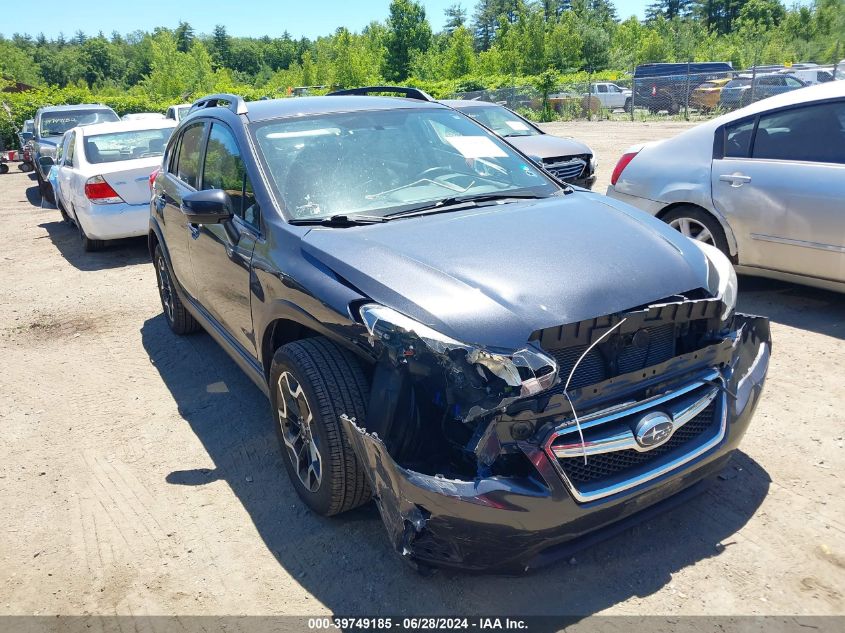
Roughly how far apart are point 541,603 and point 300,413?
51.6 inches

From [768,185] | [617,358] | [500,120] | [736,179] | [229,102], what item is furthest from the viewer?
[500,120]

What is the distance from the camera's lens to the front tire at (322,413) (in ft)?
9.39

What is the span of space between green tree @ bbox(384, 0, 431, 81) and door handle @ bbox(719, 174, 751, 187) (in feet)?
167

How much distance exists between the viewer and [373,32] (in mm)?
72062

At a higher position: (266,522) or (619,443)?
(619,443)

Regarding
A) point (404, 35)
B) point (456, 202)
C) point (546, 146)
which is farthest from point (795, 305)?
point (404, 35)

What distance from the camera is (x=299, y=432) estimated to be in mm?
3295

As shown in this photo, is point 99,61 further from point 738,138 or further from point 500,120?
point 738,138

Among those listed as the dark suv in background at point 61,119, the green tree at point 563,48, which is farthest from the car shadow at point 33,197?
the green tree at point 563,48

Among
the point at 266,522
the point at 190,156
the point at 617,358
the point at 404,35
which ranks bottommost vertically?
the point at 266,522

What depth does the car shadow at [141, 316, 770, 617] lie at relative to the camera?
2.72m

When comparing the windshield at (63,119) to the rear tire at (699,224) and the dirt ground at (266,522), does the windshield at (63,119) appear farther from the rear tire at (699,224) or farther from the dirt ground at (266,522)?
the rear tire at (699,224)

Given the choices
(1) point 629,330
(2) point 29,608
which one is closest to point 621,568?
(1) point 629,330

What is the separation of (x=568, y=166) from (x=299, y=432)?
307 inches
